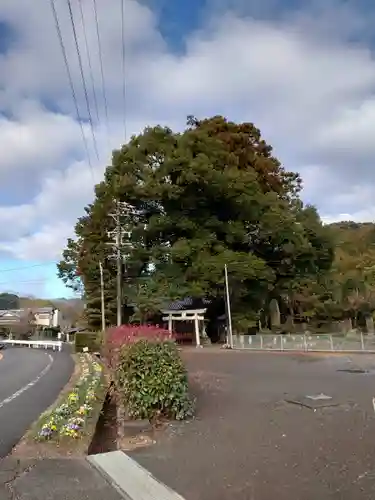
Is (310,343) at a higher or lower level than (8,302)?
lower

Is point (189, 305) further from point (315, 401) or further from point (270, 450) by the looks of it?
point (270, 450)

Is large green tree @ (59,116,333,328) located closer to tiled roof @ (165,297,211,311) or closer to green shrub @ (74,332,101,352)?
tiled roof @ (165,297,211,311)

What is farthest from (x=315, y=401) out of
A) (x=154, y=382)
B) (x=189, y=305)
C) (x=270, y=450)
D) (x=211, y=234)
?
(x=189, y=305)

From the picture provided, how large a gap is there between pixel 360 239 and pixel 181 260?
30.8 metres

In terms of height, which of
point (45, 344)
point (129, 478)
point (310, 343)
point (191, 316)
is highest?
point (191, 316)

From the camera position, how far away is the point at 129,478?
5.64 meters

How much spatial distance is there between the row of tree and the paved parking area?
30.5 metres

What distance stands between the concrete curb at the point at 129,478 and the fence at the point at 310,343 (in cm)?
2451

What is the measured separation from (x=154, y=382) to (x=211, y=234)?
35.2m

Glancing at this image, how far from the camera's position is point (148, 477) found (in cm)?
564

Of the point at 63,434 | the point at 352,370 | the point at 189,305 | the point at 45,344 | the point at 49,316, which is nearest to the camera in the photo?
the point at 63,434

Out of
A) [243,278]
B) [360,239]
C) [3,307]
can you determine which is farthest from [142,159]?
[3,307]

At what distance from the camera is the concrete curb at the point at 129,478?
5059 mm

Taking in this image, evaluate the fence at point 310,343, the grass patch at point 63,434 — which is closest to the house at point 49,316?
the fence at point 310,343
